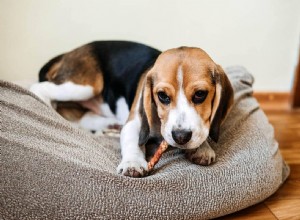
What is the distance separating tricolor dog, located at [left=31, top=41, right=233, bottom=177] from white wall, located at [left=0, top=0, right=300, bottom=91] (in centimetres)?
72

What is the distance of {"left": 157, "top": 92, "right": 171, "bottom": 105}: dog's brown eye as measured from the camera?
89.1 inches

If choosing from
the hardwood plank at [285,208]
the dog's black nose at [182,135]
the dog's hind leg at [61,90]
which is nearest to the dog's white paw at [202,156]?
the dog's black nose at [182,135]

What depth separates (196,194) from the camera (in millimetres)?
2082

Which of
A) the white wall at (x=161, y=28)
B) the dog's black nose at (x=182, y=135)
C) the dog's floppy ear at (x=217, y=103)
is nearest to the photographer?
the dog's black nose at (x=182, y=135)

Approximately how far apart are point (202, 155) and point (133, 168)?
41 cm

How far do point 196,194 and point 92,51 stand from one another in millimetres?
1695

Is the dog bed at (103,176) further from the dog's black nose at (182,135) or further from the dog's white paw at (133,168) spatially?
the dog's black nose at (182,135)

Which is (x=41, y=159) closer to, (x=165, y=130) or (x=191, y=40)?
(x=165, y=130)

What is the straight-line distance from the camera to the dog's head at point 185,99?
214 cm

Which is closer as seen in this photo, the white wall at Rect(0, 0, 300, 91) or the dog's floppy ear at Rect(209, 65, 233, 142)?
the dog's floppy ear at Rect(209, 65, 233, 142)

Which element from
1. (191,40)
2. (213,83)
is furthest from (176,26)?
(213,83)

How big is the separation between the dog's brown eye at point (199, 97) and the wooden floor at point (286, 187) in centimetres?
65

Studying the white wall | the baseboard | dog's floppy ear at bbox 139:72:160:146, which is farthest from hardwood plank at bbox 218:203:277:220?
the baseboard

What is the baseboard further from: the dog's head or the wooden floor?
the dog's head
